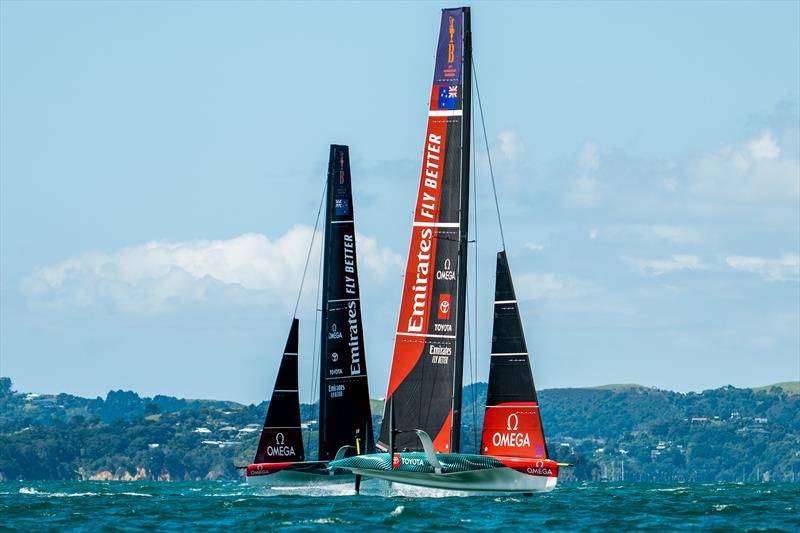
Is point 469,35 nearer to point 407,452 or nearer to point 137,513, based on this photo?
point 407,452

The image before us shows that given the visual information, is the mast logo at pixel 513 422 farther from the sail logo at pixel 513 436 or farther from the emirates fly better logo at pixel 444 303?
the emirates fly better logo at pixel 444 303

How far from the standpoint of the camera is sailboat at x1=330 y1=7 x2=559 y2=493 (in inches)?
2084

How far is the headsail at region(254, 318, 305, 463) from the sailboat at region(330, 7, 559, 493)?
14499 millimetres

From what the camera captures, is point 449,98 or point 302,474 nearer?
point 449,98

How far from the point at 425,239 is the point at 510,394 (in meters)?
5.63

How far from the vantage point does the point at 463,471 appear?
5116cm

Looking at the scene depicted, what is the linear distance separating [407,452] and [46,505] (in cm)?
1596

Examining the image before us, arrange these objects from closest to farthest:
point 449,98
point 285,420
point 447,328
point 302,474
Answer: point 447,328 → point 449,98 → point 302,474 → point 285,420

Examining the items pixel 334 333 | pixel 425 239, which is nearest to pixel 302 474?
pixel 334 333

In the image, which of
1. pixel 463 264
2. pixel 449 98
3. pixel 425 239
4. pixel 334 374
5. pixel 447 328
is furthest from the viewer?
pixel 334 374

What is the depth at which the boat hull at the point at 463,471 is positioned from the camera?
50875 mm

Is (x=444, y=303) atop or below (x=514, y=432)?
atop

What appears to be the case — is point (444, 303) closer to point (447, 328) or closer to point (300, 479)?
point (447, 328)

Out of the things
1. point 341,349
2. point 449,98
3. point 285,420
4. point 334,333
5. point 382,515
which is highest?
point 449,98
